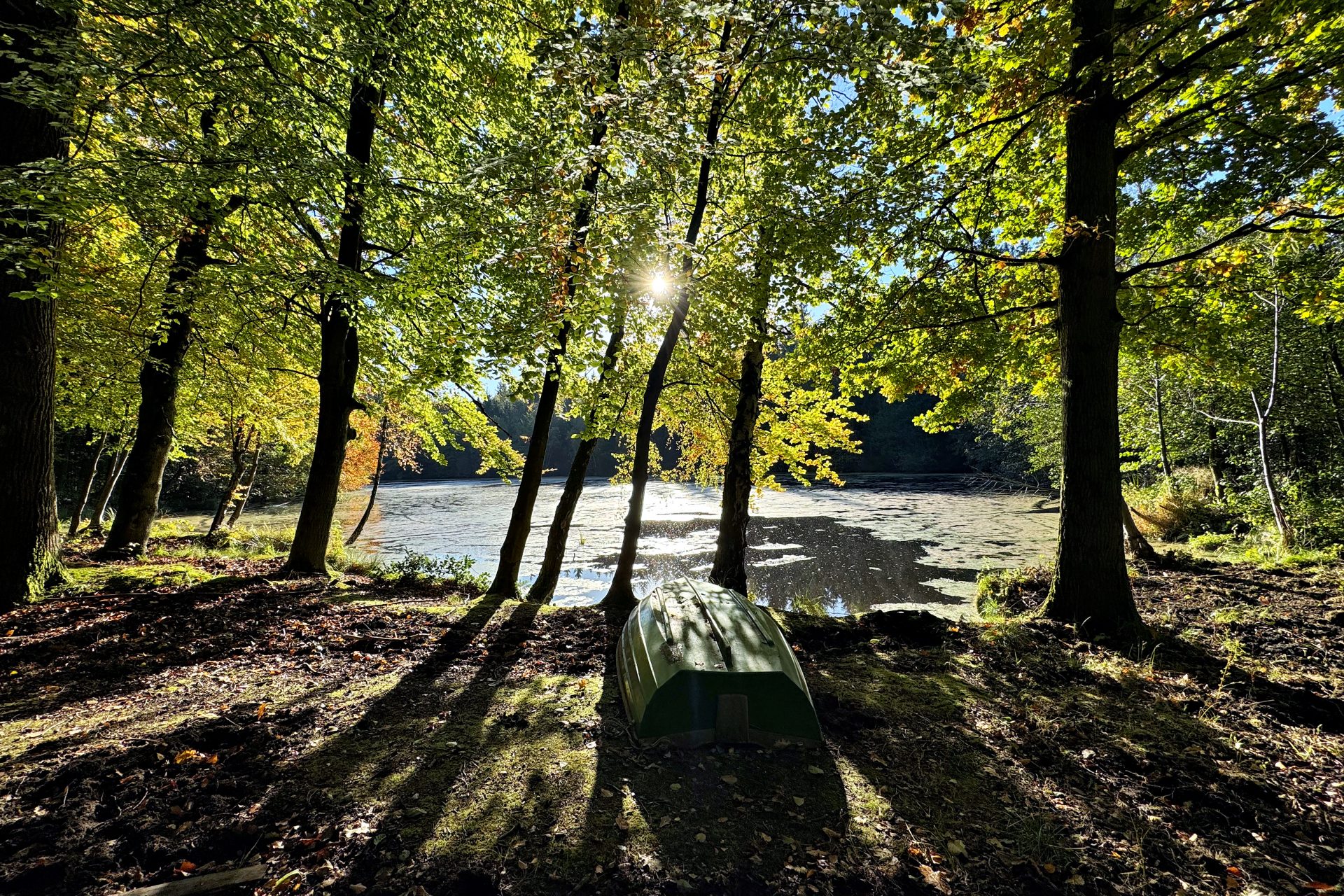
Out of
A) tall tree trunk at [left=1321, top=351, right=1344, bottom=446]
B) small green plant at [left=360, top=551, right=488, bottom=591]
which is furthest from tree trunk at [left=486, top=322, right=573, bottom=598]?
tall tree trunk at [left=1321, top=351, right=1344, bottom=446]

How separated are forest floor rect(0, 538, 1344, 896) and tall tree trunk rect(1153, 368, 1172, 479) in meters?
13.9

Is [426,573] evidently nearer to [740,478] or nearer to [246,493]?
[740,478]

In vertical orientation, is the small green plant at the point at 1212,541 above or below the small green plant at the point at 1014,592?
above

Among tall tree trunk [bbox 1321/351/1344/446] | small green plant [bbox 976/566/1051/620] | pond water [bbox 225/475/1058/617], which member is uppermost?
tall tree trunk [bbox 1321/351/1344/446]

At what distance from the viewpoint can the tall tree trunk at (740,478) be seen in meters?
8.97

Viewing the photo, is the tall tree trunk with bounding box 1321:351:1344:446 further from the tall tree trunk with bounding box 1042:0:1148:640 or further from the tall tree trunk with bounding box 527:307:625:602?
the tall tree trunk with bounding box 527:307:625:602

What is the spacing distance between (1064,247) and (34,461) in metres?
12.3

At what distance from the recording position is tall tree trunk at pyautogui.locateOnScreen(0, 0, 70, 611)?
5.21 meters

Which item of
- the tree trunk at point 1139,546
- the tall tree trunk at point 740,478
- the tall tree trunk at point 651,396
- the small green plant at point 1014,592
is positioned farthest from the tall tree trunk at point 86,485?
the tree trunk at point 1139,546

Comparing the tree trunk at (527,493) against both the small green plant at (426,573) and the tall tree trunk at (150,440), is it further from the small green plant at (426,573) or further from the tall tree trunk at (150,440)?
the tall tree trunk at (150,440)

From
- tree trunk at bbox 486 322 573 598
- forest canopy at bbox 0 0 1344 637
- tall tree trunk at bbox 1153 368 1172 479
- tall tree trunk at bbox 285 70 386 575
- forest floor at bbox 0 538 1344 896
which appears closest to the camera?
forest floor at bbox 0 538 1344 896

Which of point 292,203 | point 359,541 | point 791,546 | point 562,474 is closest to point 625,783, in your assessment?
point 292,203

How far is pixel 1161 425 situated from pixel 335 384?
78.4ft

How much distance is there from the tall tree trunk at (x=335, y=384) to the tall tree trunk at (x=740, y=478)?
672 centimetres
